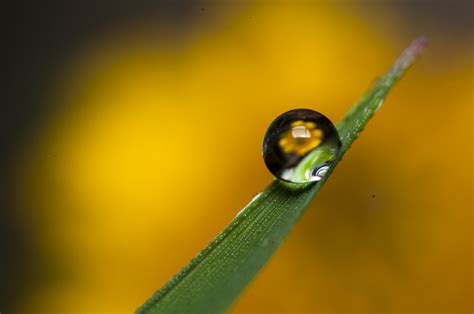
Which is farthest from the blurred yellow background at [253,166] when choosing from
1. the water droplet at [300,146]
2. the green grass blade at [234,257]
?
the green grass blade at [234,257]

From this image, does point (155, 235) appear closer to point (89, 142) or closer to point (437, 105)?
point (89, 142)

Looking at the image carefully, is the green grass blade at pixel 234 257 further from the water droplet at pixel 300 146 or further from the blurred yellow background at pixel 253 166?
the blurred yellow background at pixel 253 166

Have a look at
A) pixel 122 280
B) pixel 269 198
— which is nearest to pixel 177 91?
pixel 122 280

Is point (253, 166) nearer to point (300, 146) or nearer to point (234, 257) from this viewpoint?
point (300, 146)

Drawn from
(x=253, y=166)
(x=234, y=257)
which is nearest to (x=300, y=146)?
(x=234, y=257)

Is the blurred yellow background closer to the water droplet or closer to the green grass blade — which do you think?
the water droplet
